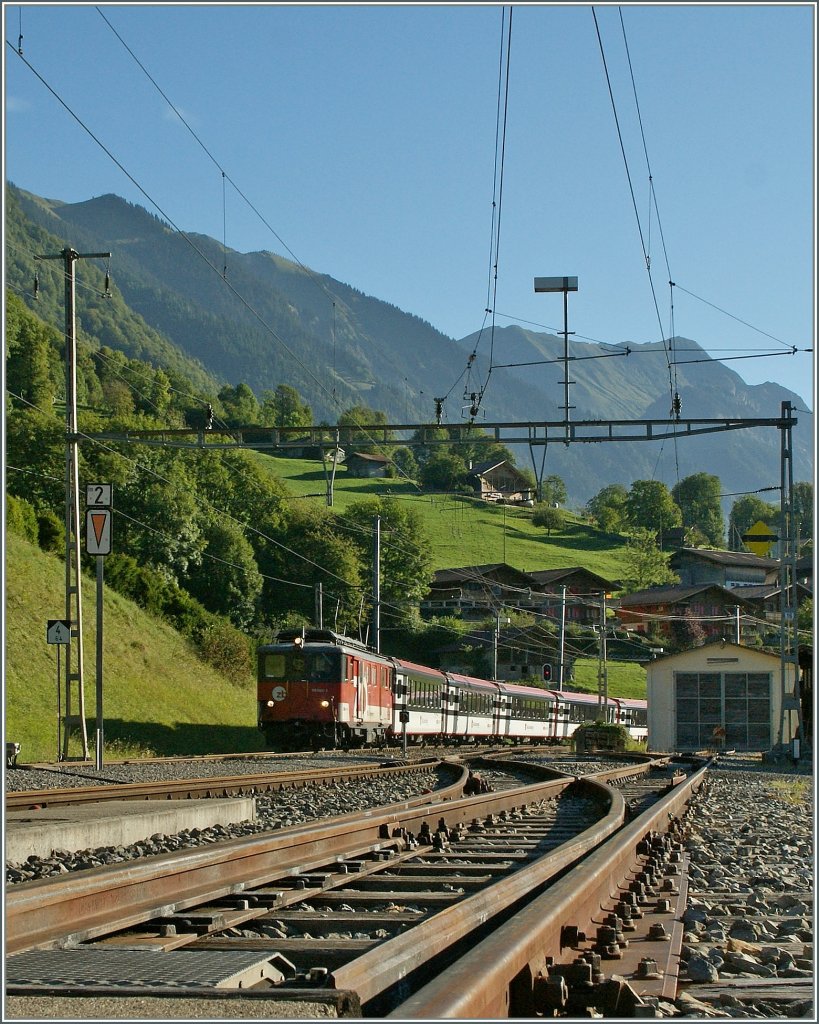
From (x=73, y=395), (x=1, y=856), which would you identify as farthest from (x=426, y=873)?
(x=73, y=395)

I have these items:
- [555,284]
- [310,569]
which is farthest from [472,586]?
[555,284]

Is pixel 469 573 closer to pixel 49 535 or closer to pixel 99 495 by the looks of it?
pixel 49 535

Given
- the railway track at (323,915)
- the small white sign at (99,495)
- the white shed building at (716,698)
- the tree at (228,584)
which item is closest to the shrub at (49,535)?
the white shed building at (716,698)

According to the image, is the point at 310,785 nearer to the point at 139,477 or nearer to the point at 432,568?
the point at 139,477

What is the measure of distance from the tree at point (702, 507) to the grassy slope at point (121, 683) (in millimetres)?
126854

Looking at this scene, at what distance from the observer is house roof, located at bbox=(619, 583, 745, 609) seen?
3575 inches

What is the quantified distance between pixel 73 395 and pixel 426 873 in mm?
17013

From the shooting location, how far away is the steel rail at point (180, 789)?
1273cm

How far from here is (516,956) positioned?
4.12 m

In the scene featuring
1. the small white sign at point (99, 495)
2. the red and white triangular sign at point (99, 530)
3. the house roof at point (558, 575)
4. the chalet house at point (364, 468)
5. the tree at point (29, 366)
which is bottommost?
the house roof at point (558, 575)

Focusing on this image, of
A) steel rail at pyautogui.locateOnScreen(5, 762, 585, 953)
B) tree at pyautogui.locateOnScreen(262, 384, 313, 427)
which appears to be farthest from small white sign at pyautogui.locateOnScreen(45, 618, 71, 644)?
tree at pyautogui.locateOnScreen(262, 384, 313, 427)

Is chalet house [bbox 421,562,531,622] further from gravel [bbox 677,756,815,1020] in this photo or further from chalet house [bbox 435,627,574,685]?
gravel [bbox 677,756,815,1020]

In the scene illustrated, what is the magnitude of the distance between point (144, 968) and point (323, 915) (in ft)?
5.41

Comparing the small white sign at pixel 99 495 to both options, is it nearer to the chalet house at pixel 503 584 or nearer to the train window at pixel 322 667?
the train window at pixel 322 667
